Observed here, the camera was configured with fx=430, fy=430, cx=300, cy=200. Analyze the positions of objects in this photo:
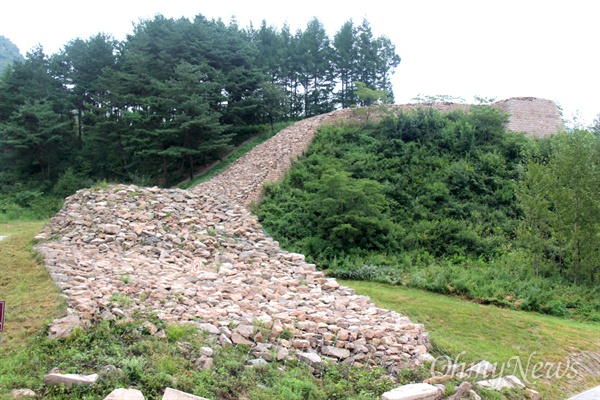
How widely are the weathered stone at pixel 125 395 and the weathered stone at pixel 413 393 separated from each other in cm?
244

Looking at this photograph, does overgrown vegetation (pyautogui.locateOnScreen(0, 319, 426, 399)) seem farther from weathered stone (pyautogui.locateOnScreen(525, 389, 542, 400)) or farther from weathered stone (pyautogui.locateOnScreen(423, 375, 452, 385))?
weathered stone (pyautogui.locateOnScreen(525, 389, 542, 400))

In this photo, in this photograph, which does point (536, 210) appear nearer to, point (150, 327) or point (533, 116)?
point (150, 327)

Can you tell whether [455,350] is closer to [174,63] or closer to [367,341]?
[367,341]

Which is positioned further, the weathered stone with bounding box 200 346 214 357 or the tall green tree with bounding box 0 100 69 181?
the tall green tree with bounding box 0 100 69 181

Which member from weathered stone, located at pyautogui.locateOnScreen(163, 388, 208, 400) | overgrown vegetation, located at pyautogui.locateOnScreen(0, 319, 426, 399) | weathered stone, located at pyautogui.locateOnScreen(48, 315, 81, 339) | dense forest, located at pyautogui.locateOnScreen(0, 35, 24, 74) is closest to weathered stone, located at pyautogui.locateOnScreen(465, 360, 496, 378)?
overgrown vegetation, located at pyautogui.locateOnScreen(0, 319, 426, 399)

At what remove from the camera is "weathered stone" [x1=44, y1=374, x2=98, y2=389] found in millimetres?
3926

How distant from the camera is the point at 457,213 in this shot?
14086 mm

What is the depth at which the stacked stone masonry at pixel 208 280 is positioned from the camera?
5.46 metres

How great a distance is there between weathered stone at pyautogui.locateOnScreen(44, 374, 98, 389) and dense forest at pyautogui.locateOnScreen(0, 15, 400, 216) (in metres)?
15.0

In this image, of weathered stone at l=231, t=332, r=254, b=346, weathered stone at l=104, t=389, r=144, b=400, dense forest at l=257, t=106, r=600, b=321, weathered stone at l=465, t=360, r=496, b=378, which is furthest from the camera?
dense forest at l=257, t=106, r=600, b=321

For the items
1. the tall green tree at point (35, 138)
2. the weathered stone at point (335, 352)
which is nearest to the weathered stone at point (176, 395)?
the weathered stone at point (335, 352)

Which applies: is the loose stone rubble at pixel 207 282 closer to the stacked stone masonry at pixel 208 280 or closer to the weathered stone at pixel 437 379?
the stacked stone masonry at pixel 208 280

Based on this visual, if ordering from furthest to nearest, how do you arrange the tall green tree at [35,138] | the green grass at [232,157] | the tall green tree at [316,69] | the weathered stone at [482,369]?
the tall green tree at [316,69], the tall green tree at [35,138], the green grass at [232,157], the weathered stone at [482,369]

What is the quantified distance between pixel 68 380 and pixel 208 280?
3.62 metres
